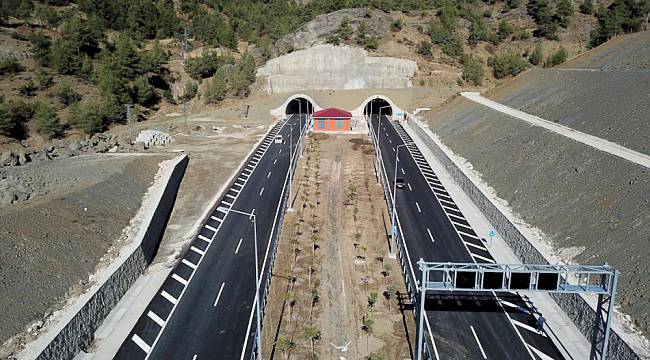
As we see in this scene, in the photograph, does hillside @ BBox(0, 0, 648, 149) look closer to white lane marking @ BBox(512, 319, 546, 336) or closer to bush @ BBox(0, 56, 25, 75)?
bush @ BBox(0, 56, 25, 75)

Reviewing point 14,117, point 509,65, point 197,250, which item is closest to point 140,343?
point 197,250

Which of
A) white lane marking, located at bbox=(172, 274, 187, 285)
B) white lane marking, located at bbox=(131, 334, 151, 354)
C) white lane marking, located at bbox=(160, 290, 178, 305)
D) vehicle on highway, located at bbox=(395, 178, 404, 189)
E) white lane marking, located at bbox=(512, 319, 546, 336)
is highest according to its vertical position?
vehicle on highway, located at bbox=(395, 178, 404, 189)

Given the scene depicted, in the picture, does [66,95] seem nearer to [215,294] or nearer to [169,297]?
[169,297]

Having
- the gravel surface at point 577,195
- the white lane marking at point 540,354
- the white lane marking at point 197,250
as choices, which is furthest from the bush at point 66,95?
the white lane marking at point 540,354

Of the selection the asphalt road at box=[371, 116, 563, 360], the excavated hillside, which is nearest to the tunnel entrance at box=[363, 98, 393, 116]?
the excavated hillside

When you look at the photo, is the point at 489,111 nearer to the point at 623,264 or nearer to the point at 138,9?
the point at 623,264

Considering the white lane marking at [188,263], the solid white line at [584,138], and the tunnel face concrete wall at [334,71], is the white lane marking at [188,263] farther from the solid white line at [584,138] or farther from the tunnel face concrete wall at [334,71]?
the tunnel face concrete wall at [334,71]
